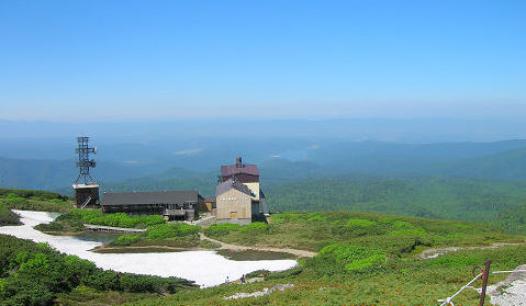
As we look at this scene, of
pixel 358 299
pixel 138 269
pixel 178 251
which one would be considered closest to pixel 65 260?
pixel 138 269

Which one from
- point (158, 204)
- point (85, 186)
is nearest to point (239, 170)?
point (158, 204)

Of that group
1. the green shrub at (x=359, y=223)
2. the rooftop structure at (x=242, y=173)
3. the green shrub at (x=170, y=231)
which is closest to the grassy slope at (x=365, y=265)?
the green shrub at (x=359, y=223)

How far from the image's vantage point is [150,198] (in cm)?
5334

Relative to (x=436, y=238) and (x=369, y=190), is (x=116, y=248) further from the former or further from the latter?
(x=369, y=190)

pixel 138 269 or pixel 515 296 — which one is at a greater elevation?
pixel 515 296

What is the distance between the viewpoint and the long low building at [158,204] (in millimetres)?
51459

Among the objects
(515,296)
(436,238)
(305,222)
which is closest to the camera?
(515,296)

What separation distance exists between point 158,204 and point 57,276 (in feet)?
95.2

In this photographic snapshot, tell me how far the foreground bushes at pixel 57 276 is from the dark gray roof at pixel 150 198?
81.7 ft

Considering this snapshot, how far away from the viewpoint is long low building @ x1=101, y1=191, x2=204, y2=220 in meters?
51.5

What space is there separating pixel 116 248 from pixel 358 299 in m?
26.9

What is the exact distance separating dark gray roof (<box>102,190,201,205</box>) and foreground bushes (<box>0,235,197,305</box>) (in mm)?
24906

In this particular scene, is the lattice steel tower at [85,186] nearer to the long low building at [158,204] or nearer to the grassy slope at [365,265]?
the long low building at [158,204]

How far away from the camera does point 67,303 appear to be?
20484 millimetres
